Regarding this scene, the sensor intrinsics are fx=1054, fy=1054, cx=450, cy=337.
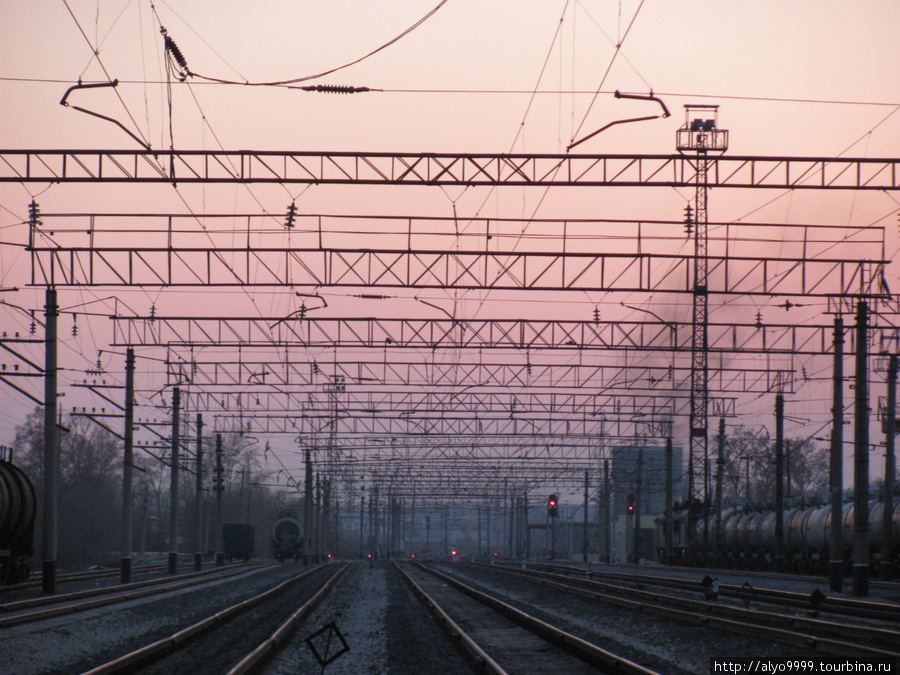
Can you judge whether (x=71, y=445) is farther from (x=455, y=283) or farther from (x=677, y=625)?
(x=677, y=625)

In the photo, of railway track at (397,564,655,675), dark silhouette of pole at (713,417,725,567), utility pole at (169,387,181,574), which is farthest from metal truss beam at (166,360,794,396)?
railway track at (397,564,655,675)

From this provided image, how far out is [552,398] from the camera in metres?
52.2

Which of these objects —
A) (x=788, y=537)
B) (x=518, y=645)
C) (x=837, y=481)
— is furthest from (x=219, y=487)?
(x=518, y=645)

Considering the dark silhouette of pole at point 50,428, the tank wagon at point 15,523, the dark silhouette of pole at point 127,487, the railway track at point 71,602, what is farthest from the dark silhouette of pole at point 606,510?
the dark silhouette of pole at point 50,428

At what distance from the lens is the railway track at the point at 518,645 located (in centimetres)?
1410

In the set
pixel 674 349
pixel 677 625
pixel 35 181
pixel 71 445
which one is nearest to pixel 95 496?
pixel 71 445

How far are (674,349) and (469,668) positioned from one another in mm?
23727

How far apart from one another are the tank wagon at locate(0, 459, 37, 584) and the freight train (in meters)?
26.4

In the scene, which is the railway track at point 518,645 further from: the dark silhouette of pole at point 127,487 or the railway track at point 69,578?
the dark silhouette of pole at point 127,487

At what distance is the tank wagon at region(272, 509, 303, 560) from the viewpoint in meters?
81.8

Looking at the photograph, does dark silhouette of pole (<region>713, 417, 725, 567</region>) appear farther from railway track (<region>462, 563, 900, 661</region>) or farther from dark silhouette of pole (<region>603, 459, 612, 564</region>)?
railway track (<region>462, 563, 900, 661</region>)

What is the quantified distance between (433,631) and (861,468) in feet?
43.7

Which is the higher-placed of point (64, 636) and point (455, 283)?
point (455, 283)

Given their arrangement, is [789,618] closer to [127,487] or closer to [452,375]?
[127,487]
